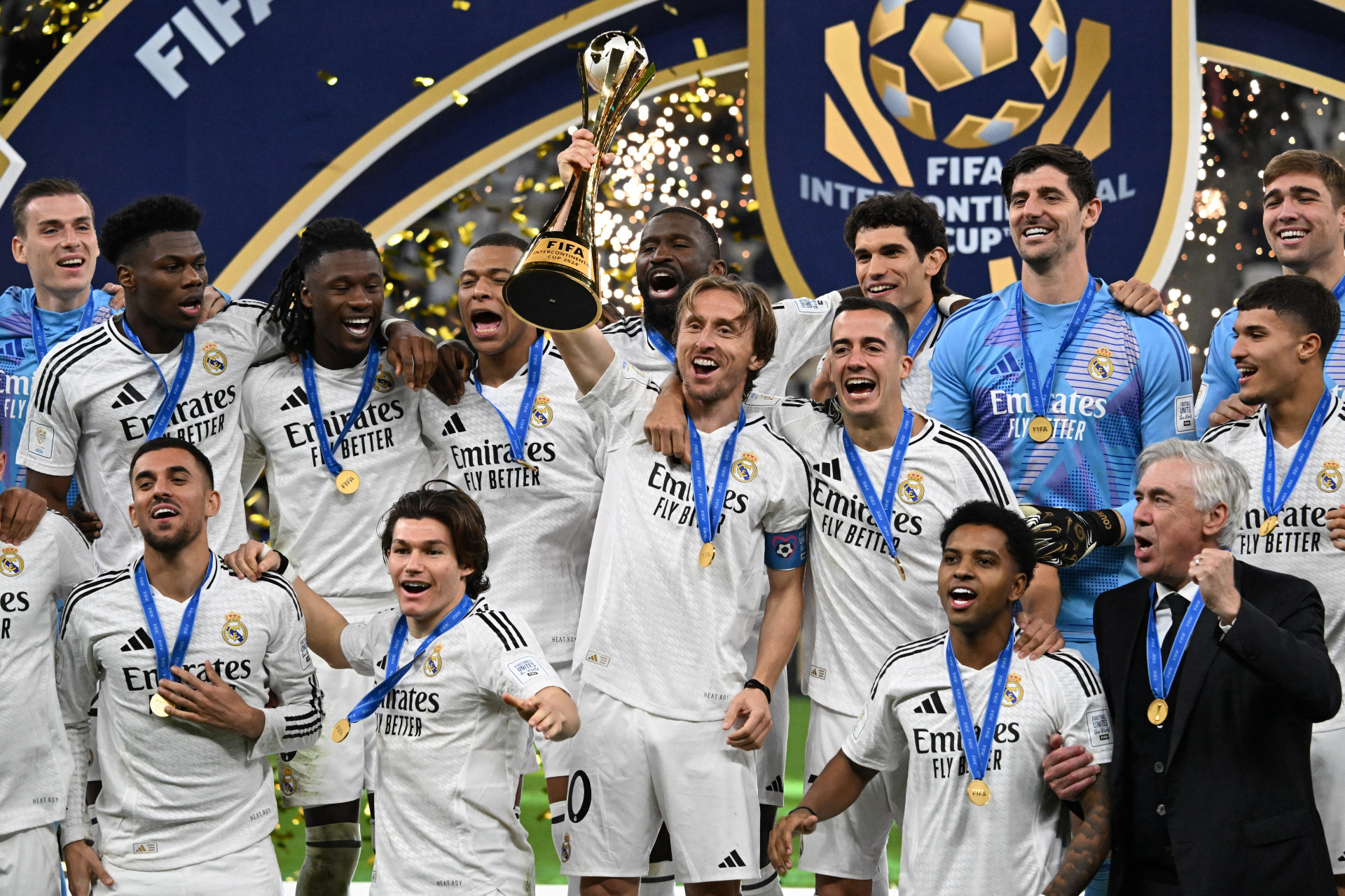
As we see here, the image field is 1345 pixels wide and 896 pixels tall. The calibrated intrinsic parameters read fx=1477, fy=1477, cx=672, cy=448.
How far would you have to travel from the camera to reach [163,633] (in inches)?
153

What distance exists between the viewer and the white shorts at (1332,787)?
406 cm

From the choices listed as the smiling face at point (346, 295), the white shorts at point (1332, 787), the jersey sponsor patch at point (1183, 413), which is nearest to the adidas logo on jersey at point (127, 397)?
the smiling face at point (346, 295)

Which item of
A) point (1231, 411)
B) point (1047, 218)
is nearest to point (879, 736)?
point (1231, 411)

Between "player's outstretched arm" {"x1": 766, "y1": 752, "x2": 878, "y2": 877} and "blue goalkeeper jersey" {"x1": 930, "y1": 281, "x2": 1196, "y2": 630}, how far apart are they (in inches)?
40.5

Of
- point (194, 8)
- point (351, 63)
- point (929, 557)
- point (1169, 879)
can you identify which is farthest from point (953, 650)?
point (194, 8)

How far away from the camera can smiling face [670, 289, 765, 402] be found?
3963 mm

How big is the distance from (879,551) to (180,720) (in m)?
1.91

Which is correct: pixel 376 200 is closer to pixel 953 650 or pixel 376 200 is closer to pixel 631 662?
pixel 631 662

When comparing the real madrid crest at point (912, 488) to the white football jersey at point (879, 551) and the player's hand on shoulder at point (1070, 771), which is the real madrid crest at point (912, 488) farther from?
the player's hand on shoulder at point (1070, 771)

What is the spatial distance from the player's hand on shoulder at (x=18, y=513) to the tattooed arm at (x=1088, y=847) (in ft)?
9.47

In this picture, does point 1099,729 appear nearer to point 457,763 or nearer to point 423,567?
point 457,763

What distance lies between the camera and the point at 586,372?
13.1ft

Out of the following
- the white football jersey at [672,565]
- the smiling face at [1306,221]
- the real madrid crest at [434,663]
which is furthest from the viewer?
the smiling face at [1306,221]

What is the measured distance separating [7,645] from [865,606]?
2.40 metres
